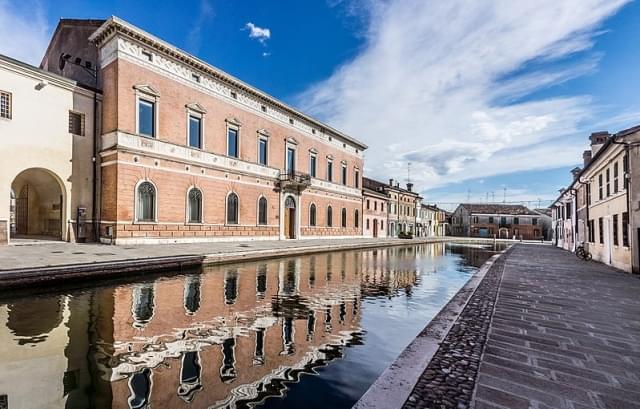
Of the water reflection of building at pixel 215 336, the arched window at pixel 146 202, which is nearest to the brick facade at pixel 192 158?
the arched window at pixel 146 202

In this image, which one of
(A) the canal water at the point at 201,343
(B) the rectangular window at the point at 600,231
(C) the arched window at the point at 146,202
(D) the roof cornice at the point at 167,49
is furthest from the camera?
(C) the arched window at the point at 146,202

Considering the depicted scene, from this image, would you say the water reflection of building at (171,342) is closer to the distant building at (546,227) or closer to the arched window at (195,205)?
the arched window at (195,205)

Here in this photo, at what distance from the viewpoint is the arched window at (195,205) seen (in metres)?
17.7

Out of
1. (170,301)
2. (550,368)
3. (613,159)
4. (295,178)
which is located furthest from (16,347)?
(295,178)

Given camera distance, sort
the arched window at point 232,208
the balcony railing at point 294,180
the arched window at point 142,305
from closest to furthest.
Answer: the arched window at point 142,305 < the arched window at point 232,208 < the balcony railing at point 294,180

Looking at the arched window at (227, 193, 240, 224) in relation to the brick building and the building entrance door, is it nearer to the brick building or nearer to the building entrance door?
the brick building

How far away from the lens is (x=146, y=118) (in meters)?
16.0

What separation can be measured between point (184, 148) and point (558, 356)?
17.7m

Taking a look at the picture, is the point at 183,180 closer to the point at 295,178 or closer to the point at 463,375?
the point at 295,178

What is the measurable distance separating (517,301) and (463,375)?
4111 millimetres

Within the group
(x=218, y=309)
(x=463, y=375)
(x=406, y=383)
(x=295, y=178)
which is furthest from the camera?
(x=295, y=178)

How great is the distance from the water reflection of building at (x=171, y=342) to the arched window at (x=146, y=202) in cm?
852

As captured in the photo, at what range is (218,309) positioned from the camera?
234 inches

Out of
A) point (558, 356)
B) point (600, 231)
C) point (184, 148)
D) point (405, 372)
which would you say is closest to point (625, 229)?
point (600, 231)
